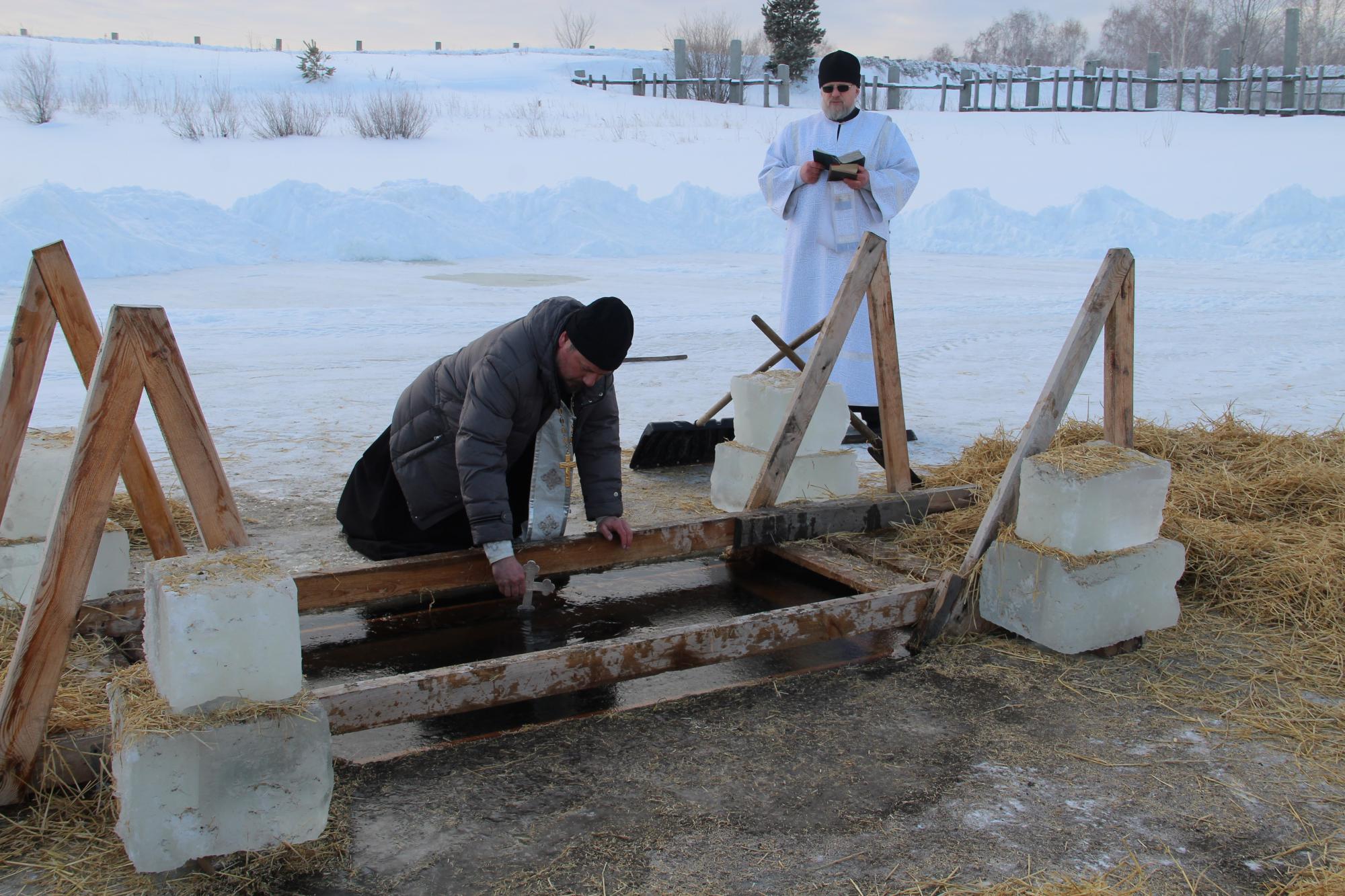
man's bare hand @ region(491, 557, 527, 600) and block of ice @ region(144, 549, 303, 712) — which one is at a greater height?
block of ice @ region(144, 549, 303, 712)

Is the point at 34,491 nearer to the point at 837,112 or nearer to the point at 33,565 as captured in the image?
the point at 33,565

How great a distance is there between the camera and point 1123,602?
12.6 feet

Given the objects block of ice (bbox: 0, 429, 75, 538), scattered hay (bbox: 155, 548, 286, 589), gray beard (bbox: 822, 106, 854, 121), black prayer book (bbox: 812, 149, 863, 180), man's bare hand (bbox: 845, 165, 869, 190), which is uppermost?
gray beard (bbox: 822, 106, 854, 121)

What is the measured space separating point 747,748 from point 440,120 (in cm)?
2714

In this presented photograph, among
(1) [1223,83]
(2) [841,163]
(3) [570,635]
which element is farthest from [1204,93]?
(3) [570,635]

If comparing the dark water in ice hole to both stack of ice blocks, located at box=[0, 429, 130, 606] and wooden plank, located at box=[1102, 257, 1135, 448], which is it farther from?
wooden plank, located at box=[1102, 257, 1135, 448]

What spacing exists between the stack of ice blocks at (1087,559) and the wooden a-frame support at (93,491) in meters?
2.71

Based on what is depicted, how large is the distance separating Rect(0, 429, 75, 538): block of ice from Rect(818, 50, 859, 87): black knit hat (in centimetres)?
463

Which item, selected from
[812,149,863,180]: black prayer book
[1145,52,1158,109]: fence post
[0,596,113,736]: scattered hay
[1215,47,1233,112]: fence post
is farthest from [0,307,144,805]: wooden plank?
[1145,52,1158,109]: fence post

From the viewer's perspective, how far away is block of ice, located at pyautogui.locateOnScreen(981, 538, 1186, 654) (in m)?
3.76

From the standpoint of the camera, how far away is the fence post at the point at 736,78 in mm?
36250

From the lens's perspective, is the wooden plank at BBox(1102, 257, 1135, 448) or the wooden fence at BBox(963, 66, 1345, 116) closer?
the wooden plank at BBox(1102, 257, 1135, 448)

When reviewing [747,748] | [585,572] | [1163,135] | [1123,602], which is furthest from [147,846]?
[1163,135]

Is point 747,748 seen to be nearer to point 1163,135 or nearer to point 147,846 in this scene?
point 147,846
